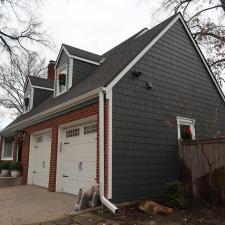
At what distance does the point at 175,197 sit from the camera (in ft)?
23.1

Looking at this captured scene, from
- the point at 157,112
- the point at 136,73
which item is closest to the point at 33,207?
the point at 157,112

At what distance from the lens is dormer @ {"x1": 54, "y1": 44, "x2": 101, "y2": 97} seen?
430 inches

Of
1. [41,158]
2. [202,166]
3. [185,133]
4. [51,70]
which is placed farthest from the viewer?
[51,70]

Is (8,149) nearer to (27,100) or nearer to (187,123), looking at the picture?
(27,100)

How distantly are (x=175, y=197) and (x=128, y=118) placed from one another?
2.50m

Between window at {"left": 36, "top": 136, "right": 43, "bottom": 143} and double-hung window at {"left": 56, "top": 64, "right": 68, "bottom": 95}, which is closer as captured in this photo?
double-hung window at {"left": 56, "top": 64, "right": 68, "bottom": 95}

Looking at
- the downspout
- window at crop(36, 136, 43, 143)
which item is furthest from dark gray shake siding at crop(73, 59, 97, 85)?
the downspout

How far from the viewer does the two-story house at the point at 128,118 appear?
7160 millimetres

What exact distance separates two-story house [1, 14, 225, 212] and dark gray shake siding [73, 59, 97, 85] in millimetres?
45

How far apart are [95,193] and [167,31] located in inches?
255

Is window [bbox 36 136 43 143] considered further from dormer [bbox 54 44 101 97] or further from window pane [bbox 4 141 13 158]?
window pane [bbox 4 141 13 158]

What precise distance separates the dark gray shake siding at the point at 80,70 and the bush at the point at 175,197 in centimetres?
586

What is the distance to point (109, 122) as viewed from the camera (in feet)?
23.0

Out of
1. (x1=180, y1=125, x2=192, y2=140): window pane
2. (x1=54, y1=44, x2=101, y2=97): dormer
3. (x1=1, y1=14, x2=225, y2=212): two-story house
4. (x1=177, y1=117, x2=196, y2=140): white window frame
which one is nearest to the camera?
(x1=1, y1=14, x2=225, y2=212): two-story house
